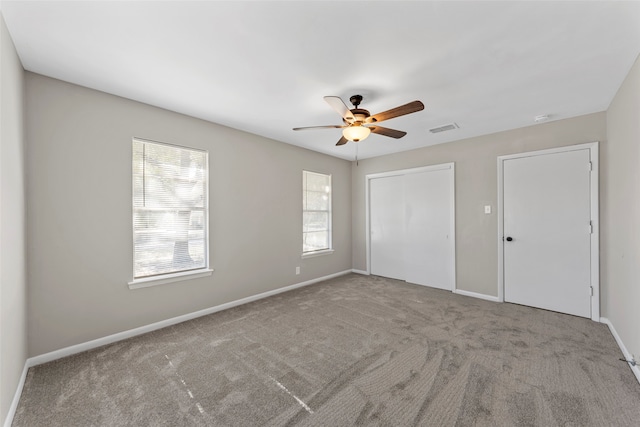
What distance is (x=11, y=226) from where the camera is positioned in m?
1.85

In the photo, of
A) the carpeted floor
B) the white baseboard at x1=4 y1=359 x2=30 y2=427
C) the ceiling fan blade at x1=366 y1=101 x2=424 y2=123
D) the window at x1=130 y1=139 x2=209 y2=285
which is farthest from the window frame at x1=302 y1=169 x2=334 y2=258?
the white baseboard at x1=4 y1=359 x2=30 y2=427

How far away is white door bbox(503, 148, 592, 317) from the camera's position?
10.9 ft

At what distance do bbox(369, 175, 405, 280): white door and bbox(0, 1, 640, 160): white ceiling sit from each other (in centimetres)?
228

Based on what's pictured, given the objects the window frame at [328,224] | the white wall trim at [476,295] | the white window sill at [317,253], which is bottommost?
the white wall trim at [476,295]

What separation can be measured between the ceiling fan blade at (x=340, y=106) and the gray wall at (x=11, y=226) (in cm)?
216

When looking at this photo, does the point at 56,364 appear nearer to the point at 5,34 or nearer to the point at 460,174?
the point at 5,34

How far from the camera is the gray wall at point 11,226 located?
5.44 ft

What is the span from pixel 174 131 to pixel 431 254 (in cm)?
437

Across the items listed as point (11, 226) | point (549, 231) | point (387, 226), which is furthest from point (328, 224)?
point (11, 226)

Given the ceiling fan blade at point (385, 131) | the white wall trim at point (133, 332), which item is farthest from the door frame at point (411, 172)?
the white wall trim at point (133, 332)

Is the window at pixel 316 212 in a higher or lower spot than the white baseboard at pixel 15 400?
higher

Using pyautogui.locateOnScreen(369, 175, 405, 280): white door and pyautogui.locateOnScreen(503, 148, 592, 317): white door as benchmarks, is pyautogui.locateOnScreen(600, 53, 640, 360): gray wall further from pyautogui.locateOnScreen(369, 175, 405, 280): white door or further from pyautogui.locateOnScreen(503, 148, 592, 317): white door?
pyautogui.locateOnScreen(369, 175, 405, 280): white door

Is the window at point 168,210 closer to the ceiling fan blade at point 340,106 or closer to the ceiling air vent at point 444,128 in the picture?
the ceiling fan blade at point 340,106

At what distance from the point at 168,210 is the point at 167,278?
2.61 ft
